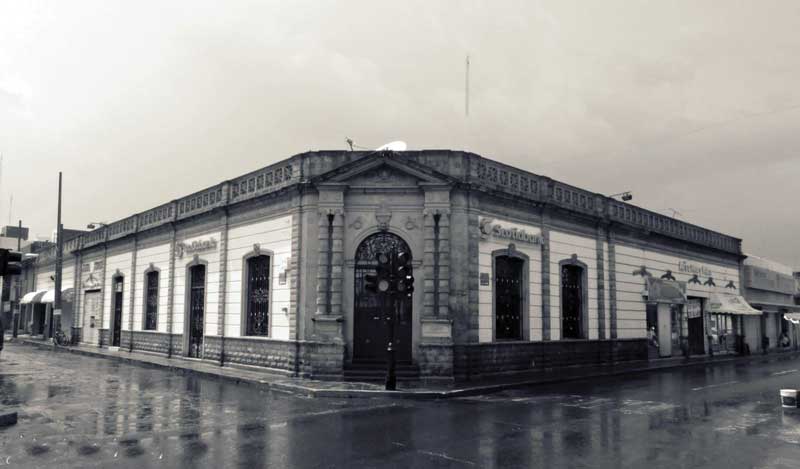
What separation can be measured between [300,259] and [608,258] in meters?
13.6

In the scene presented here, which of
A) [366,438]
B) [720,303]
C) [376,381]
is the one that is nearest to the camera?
[366,438]

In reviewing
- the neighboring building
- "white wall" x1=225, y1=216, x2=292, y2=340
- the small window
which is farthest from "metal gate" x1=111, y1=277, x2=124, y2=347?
the neighboring building

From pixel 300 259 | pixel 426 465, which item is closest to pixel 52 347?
pixel 300 259

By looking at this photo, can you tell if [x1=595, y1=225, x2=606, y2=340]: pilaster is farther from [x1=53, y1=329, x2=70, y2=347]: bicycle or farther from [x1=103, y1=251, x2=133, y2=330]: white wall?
[x1=53, y1=329, x2=70, y2=347]: bicycle

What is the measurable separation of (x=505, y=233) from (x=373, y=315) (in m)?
5.44

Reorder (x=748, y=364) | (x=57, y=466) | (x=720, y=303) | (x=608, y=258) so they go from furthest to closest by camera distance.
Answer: (x=720, y=303) → (x=748, y=364) → (x=608, y=258) → (x=57, y=466)

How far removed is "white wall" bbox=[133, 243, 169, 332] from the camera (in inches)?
1050

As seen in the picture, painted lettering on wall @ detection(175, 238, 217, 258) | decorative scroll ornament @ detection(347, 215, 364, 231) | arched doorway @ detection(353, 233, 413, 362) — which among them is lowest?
arched doorway @ detection(353, 233, 413, 362)

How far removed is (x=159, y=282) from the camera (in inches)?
1077

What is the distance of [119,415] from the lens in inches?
478

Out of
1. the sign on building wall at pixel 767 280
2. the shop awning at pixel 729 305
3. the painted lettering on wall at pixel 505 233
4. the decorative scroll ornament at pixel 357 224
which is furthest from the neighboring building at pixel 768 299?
the decorative scroll ornament at pixel 357 224

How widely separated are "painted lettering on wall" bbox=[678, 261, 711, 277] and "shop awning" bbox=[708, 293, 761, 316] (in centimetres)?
147

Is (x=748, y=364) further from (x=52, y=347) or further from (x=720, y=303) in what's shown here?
(x=52, y=347)

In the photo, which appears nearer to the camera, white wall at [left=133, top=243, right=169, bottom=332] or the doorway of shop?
white wall at [left=133, top=243, right=169, bottom=332]
